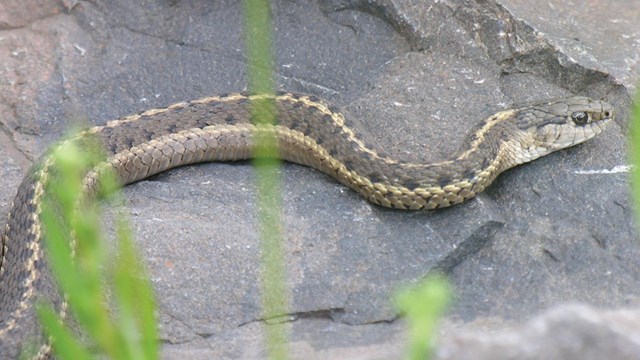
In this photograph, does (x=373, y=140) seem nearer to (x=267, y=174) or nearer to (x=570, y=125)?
(x=267, y=174)

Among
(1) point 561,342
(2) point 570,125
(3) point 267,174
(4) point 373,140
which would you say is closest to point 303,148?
(4) point 373,140

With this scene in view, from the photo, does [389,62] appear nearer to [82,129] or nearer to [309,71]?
[309,71]

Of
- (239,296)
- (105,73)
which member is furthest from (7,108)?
(239,296)

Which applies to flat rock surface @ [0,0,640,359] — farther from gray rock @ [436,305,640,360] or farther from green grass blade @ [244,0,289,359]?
gray rock @ [436,305,640,360]

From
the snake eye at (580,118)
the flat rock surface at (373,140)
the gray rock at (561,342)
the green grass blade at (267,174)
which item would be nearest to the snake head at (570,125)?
the snake eye at (580,118)

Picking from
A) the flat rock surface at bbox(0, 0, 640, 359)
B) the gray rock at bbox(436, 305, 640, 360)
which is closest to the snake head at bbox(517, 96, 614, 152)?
the flat rock surface at bbox(0, 0, 640, 359)
